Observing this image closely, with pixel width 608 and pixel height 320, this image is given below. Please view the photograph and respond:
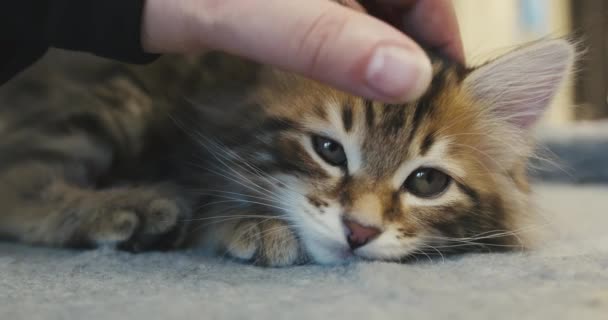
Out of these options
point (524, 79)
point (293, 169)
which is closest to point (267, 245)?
point (293, 169)

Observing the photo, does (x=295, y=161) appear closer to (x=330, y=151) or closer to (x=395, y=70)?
(x=330, y=151)

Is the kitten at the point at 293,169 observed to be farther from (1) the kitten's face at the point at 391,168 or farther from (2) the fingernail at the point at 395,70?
(2) the fingernail at the point at 395,70

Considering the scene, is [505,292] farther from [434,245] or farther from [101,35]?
[101,35]

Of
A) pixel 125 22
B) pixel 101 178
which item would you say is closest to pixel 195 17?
pixel 125 22

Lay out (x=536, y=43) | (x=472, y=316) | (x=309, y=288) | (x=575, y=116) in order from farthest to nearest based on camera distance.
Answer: (x=575, y=116) → (x=536, y=43) → (x=309, y=288) → (x=472, y=316)

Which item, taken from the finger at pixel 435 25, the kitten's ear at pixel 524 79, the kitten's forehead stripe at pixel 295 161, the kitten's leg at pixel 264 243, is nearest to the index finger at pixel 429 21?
the finger at pixel 435 25

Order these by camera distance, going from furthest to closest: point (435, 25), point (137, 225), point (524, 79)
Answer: point (435, 25) < point (524, 79) < point (137, 225)
